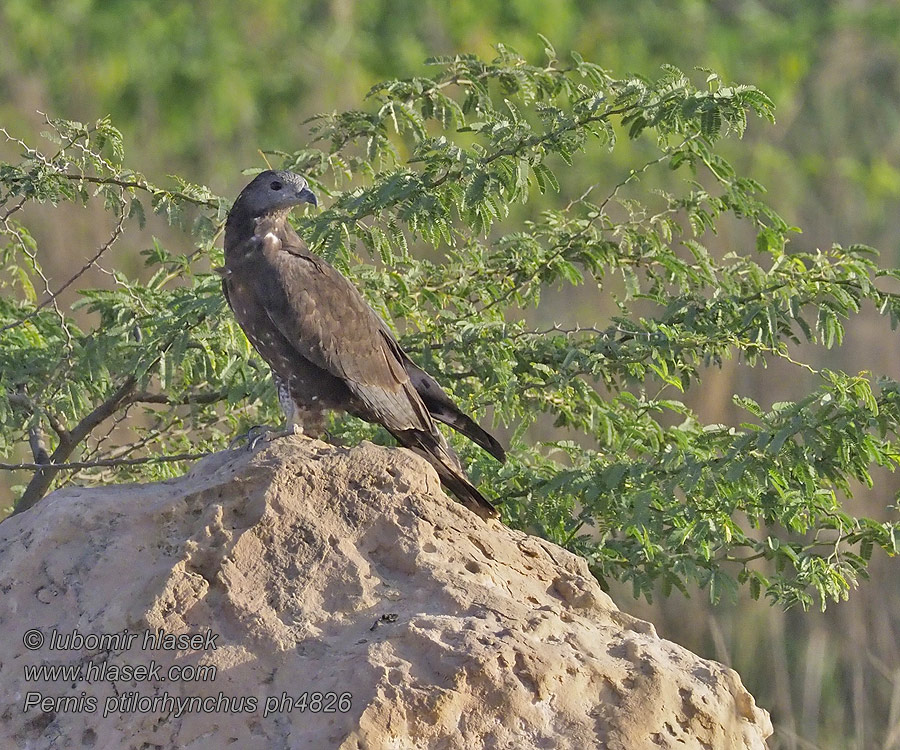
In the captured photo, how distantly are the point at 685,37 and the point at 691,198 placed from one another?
678 cm

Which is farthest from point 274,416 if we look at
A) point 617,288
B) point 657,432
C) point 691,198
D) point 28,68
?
point 28,68

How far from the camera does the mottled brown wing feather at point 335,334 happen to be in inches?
167

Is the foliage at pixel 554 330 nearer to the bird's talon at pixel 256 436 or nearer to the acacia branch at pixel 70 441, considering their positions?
the acacia branch at pixel 70 441

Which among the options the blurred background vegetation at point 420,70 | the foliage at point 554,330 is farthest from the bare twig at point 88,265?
the blurred background vegetation at point 420,70

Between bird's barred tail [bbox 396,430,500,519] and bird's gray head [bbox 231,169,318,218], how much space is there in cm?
93

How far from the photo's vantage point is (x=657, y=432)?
15.1 feet

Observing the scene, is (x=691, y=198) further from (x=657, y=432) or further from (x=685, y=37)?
(x=685, y=37)

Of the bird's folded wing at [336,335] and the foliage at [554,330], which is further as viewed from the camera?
the bird's folded wing at [336,335]

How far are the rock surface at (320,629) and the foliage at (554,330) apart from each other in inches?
42.0

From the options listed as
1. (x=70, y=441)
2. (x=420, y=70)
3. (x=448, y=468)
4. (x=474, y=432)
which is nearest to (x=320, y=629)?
(x=448, y=468)

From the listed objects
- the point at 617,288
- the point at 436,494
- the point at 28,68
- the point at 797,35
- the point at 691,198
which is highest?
the point at 797,35

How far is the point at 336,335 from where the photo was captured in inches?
169

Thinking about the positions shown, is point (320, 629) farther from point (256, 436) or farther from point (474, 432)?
point (474, 432)

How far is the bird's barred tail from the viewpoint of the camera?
12.6 ft
